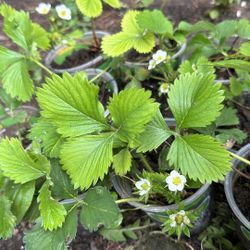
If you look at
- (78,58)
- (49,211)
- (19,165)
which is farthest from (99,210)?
(78,58)

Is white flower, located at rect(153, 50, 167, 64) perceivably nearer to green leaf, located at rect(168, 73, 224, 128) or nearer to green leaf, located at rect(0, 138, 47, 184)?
green leaf, located at rect(168, 73, 224, 128)

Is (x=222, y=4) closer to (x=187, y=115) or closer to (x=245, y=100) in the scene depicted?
(x=245, y=100)

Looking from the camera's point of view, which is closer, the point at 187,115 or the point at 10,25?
the point at 187,115

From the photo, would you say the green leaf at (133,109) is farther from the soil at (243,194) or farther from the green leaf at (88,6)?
the green leaf at (88,6)

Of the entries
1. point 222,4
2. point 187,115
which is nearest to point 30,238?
point 187,115

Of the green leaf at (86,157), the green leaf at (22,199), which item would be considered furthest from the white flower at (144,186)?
the green leaf at (22,199)

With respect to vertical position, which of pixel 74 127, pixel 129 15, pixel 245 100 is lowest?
pixel 245 100
